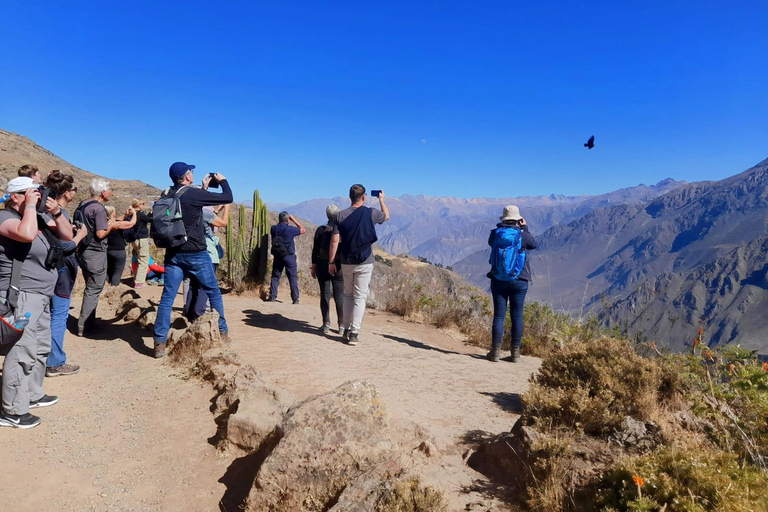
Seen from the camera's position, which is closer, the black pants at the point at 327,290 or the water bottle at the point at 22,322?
the water bottle at the point at 22,322

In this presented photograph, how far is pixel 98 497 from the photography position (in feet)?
10.2

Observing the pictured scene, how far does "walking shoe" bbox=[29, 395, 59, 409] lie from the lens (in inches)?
159

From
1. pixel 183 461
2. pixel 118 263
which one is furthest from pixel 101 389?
pixel 118 263

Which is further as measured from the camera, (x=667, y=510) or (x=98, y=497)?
(x=98, y=497)

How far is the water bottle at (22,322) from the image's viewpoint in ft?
11.3

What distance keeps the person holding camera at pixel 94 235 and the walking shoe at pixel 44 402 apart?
158 cm

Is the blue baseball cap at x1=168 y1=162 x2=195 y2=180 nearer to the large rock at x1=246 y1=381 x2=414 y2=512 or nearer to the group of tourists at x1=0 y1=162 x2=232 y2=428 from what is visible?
the group of tourists at x1=0 y1=162 x2=232 y2=428

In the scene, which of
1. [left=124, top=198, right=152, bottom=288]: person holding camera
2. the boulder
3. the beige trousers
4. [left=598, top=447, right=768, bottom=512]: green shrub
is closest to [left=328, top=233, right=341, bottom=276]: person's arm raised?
the boulder

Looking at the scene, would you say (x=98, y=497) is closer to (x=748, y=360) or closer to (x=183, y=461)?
(x=183, y=461)

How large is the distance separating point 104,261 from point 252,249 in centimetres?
488

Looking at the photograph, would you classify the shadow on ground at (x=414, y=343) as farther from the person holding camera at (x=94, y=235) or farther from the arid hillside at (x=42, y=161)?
the arid hillside at (x=42, y=161)

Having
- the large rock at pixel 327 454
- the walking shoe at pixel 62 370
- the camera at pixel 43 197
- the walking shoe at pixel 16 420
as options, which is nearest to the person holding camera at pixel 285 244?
the walking shoe at pixel 62 370

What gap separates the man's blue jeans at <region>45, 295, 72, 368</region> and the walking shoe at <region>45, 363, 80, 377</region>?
0.03 metres

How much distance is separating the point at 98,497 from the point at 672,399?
427 cm
